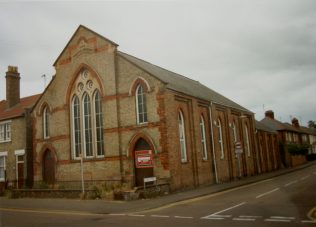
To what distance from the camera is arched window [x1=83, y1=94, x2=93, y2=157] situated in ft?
83.5

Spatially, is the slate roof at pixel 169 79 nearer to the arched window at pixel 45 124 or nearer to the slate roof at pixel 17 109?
the arched window at pixel 45 124

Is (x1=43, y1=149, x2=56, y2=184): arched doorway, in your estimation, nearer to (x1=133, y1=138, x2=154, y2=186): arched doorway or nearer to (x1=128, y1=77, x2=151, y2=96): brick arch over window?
(x1=133, y1=138, x2=154, y2=186): arched doorway

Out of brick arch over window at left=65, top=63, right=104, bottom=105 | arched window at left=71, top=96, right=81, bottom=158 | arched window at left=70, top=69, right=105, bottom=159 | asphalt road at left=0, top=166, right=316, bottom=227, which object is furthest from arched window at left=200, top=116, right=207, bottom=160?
asphalt road at left=0, top=166, right=316, bottom=227

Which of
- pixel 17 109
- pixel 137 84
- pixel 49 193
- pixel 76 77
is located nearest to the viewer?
pixel 49 193

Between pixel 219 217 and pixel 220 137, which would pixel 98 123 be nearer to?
pixel 220 137

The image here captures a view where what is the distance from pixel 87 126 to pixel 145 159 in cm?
663

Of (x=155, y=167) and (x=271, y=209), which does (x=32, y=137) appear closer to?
(x=155, y=167)

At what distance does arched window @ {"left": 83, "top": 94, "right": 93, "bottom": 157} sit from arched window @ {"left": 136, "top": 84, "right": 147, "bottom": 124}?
4.81 meters

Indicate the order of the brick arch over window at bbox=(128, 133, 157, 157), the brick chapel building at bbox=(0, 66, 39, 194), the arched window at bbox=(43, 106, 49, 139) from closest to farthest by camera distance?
the brick arch over window at bbox=(128, 133, 157, 157) < the arched window at bbox=(43, 106, 49, 139) < the brick chapel building at bbox=(0, 66, 39, 194)

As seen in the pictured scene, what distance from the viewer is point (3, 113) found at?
32.8m

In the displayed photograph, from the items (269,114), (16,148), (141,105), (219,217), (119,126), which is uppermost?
(269,114)

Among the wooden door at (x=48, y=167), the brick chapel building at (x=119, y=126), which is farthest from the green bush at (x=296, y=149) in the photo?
the wooden door at (x=48, y=167)

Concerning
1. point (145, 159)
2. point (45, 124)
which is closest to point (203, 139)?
point (145, 159)

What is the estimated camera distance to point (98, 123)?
25.1m
